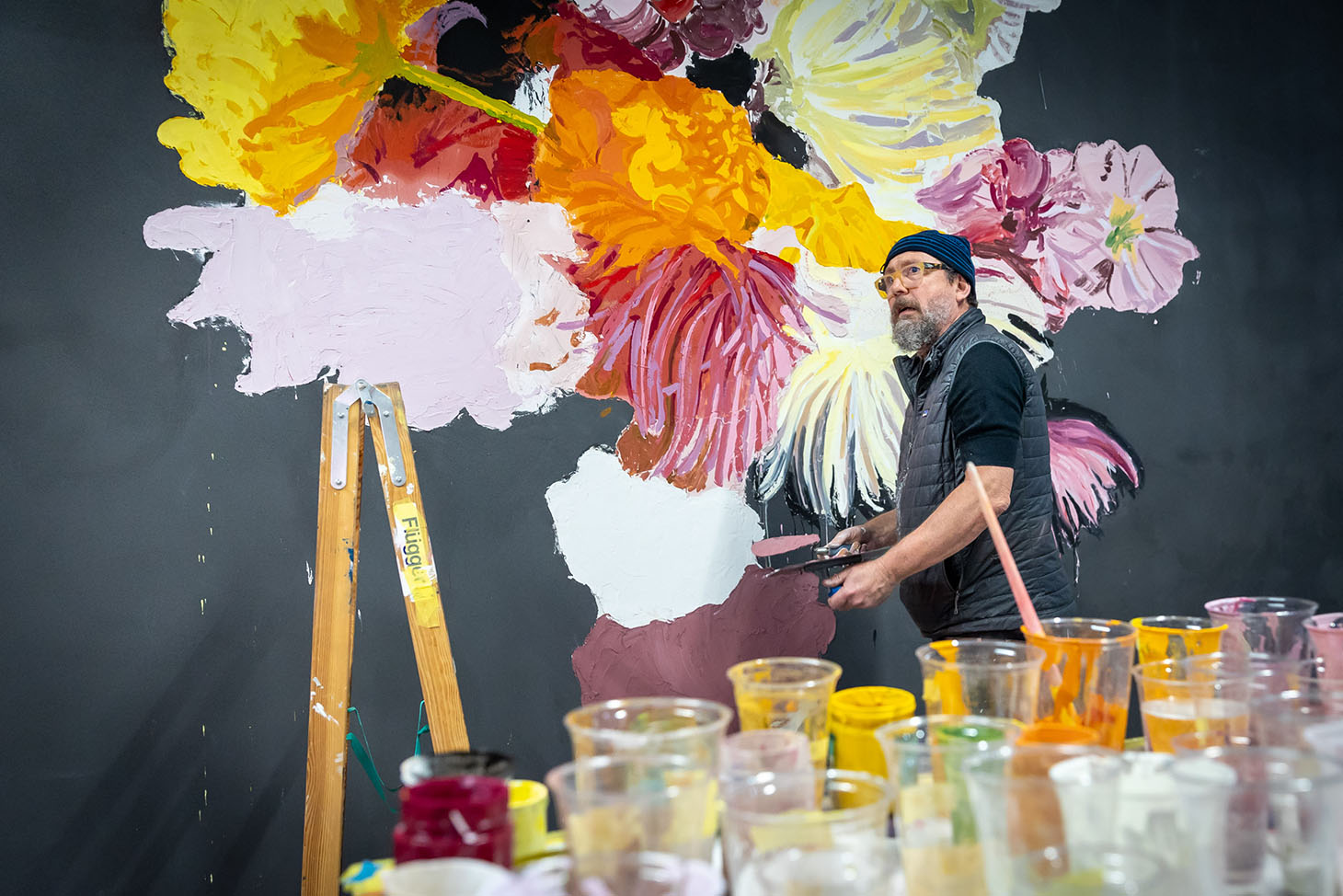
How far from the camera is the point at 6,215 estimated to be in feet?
6.67

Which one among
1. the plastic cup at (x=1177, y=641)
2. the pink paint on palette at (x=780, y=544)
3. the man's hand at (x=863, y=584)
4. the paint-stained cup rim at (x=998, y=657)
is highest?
the pink paint on palette at (x=780, y=544)

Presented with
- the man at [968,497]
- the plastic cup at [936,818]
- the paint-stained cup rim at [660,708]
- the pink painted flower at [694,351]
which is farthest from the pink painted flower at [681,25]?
the plastic cup at [936,818]

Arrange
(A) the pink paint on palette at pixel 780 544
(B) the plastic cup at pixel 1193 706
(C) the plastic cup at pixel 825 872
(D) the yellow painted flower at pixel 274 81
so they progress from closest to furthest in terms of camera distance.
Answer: (C) the plastic cup at pixel 825 872, (B) the plastic cup at pixel 1193 706, (D) the yellow painted flower at pixel 274 81, (A) the pink paint on palette at pixel 780 544

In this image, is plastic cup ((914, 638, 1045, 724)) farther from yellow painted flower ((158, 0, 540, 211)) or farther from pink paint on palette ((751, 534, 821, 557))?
yellow painted flower ((158, 0, 540, 211))

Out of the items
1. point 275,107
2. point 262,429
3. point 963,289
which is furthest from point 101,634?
point 963,289

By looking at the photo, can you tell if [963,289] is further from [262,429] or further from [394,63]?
[262,429]

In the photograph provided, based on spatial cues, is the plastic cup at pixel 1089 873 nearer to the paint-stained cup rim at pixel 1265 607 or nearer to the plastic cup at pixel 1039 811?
the plastic cup at pixel 1039 811

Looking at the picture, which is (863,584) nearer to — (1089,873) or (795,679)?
(795,679)

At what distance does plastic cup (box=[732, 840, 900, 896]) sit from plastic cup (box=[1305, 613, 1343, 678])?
0.76 m

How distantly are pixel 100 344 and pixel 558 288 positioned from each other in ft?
3.45

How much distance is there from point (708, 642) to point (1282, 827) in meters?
1.76

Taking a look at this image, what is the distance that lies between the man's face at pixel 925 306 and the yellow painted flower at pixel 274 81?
135cm

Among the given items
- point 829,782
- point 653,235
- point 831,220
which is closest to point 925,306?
point 831,220

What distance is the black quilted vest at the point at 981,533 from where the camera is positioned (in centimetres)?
200
